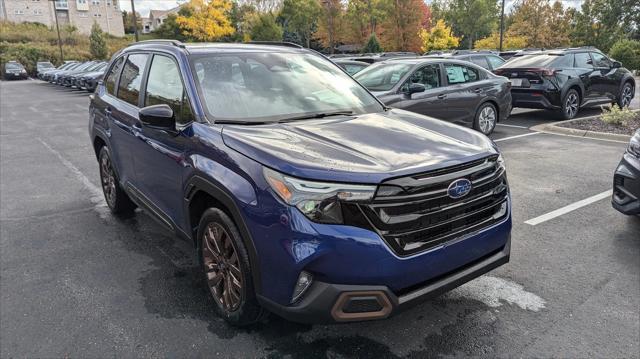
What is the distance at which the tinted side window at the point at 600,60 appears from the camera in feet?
39.8

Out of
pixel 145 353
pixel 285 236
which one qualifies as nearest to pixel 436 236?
pixel 285 236

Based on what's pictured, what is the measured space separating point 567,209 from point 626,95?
10.0 meters

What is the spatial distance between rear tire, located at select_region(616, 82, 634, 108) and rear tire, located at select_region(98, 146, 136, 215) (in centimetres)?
1272

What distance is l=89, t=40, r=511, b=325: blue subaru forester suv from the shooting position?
2.41 metres

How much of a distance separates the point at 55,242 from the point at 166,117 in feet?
7.55

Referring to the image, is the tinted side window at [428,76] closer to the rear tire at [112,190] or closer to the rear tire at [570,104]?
the rear tire at [570,104]

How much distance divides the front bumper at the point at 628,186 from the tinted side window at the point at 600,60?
924 cm

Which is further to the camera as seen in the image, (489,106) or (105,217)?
(489,106)

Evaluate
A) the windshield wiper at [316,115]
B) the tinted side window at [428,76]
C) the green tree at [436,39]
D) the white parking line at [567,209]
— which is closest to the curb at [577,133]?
the tinted side window at [428,76]

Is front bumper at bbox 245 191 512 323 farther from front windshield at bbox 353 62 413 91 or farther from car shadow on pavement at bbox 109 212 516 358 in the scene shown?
front windshield at bbox 353 62 413 91

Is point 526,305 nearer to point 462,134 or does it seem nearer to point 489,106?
point 462,134

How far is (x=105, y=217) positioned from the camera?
5.30 metres

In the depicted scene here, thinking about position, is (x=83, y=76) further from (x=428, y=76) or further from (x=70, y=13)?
(x=70, y=13)

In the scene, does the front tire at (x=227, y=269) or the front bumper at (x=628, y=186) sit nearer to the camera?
the front tire at (x=227, y=269)
